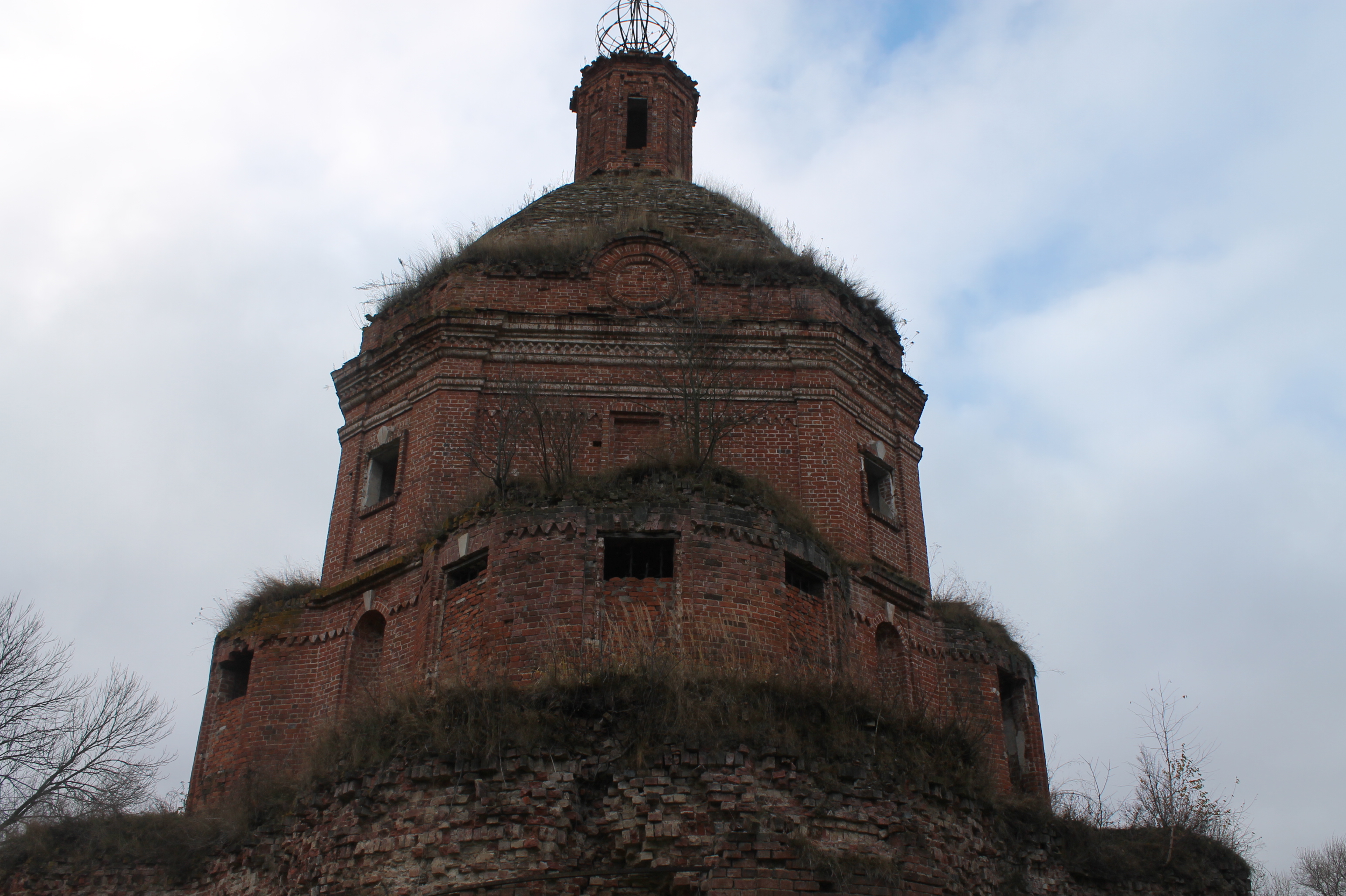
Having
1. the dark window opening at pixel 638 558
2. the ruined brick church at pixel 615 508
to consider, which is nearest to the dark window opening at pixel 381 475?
the ruined brick church at pixel 615 508

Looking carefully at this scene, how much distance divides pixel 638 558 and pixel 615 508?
73cm

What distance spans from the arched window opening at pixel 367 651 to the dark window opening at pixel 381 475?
1.88m

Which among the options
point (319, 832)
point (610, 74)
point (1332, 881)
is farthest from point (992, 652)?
point (1332, 881)

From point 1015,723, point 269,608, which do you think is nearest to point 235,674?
point 269,608

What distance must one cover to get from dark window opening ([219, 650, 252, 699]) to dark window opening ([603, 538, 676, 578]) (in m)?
5.85

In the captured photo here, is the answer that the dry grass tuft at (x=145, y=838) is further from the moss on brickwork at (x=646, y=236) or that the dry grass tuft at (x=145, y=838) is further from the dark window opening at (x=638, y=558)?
the moss on brickwork at (x=646, y=236)

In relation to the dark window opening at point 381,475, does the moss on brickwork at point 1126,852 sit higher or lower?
lower

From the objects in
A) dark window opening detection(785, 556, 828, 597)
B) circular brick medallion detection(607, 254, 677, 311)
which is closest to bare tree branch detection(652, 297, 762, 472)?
circular brick medallion detection(607, 254, 677, 311)

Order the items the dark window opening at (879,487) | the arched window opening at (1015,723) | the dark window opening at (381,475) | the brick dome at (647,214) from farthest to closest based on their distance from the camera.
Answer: the brick dome at (647,214)
the dark window opening at (879,487)
the dark window opening at (381,475)
the arched window opening at (1015,723)

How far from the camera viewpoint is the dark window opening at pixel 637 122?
25.2 m

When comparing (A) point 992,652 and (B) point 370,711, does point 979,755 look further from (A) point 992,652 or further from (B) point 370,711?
(B) point 370,711

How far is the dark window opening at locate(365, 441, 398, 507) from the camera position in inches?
706

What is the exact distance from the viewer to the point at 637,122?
25656mm

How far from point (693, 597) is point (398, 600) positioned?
4.47 metres
